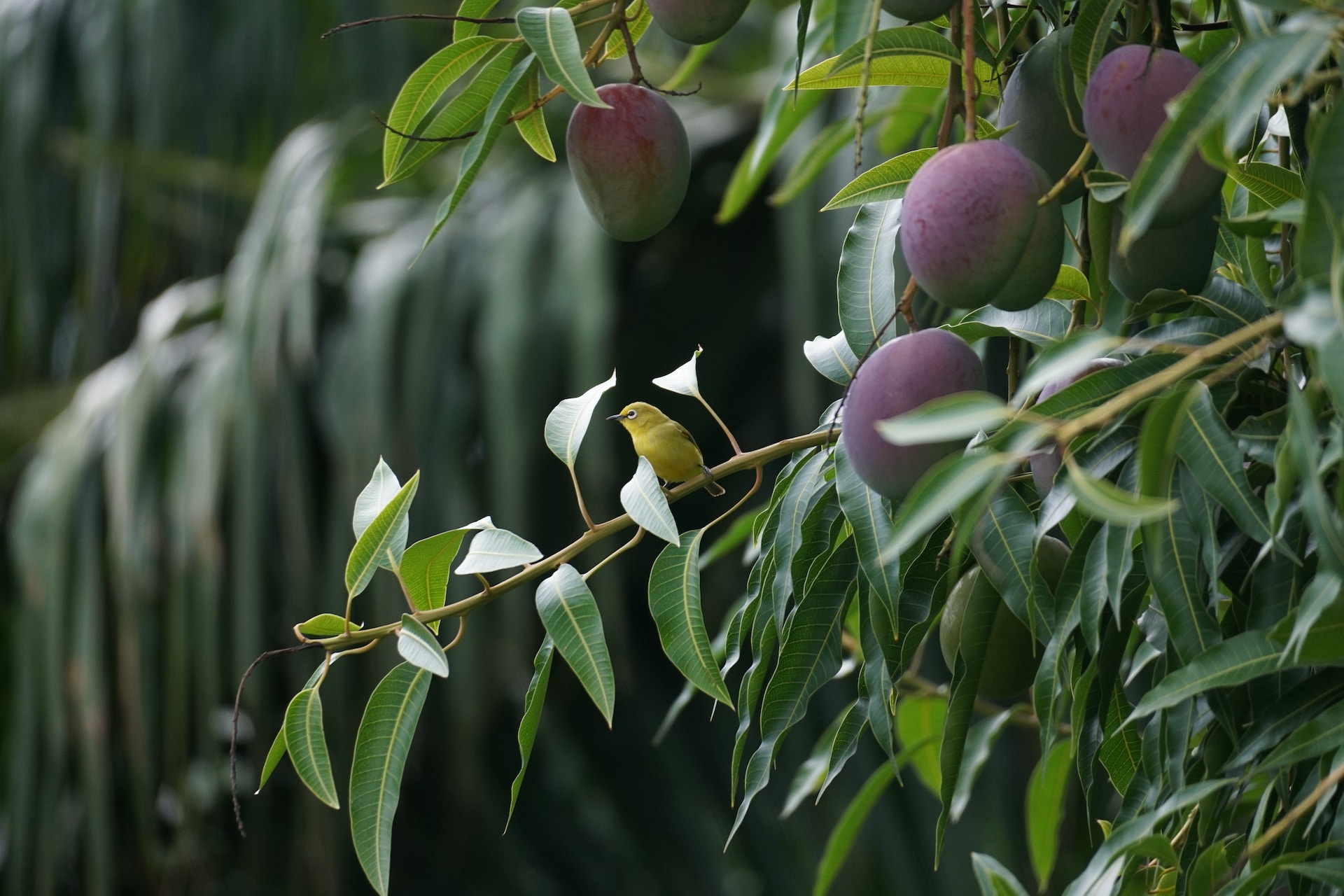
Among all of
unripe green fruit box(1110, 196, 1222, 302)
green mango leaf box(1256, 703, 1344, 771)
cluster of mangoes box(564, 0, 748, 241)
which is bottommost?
green mango leaf box(1256, 703, 1344, 771)

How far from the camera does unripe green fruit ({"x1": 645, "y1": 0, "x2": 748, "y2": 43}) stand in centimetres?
36

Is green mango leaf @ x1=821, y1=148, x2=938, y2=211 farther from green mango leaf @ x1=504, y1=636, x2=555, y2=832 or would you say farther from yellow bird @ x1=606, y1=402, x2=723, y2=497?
yellow bird @ x1=606, y1=402, x2=723, y2=497

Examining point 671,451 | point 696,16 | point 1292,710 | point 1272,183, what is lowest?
point 671,451

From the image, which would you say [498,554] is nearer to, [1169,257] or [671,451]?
[1169,257]

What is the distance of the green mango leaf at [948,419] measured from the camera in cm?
22

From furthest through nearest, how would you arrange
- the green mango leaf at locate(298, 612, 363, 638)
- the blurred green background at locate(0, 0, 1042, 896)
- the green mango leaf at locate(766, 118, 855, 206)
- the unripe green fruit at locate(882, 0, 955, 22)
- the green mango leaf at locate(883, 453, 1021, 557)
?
the blurred green background at locate(0, 0, 1042, 896)
the green mango leaf at locate(766, 118, 855, 206)
the green mango leaf at locate(298, 612, 363, 638)
the unripe green fruit at locate(882, 0, 955, 22)
the green mango leaf at locate(883, 453, 1021, 557)

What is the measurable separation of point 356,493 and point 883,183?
91 cm

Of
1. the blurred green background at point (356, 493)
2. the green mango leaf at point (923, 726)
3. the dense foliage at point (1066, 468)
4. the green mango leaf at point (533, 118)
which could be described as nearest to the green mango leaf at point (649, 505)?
the dense foliage at point (1066, 468)

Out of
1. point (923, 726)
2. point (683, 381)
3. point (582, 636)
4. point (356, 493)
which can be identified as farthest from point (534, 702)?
point (356, 493)

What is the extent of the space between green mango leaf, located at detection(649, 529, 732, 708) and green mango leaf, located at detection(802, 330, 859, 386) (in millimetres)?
99

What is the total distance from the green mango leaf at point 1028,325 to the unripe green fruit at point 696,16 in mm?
127

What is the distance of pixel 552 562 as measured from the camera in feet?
1.38

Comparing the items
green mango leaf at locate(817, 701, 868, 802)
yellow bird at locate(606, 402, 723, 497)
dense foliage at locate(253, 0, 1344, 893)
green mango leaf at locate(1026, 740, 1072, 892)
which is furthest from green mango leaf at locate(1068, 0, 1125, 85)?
yellow bird at locate(606, 402, 723, 497)

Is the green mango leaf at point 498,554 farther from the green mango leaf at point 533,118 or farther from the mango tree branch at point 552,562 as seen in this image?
the green mango leaf at point 533,118
